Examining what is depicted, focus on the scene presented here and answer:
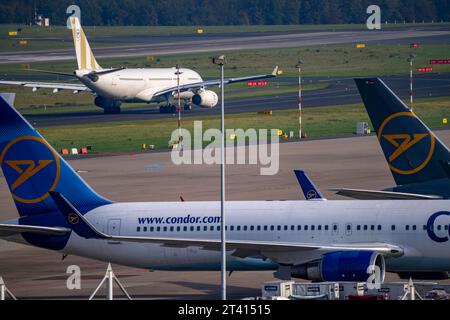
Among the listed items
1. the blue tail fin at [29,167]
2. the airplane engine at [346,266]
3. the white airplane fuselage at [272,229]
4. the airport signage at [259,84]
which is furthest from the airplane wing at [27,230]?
the airport signage at [259,84]

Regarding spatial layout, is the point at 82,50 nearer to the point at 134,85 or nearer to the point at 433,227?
the point at 134,85

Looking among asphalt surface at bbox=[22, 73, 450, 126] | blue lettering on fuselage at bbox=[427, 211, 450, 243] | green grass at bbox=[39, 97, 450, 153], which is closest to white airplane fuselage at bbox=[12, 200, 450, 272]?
blue lettering on fuselage at bbox=[427, 211, 450, 243]

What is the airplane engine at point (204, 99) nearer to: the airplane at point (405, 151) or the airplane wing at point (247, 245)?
the airplane at point (405, 151)

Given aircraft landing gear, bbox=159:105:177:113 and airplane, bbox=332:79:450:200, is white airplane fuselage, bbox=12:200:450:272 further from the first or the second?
aircraft landing gear, bbox=159:105:177:113

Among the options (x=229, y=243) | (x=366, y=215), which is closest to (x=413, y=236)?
(x=366, y=215)

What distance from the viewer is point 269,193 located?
80.6 metres

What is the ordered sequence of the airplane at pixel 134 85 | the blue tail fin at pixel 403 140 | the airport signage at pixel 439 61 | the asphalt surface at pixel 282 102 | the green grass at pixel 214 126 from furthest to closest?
1. the airport signage at pixel 439 61
2. the airplane at pixel 134 85
3. the asphalt surface at pixel 282 102
4. the green grass at pixel 214 126
5. the blue tail fin at pixel 403 140

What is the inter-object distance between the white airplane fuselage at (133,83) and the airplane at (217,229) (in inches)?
3691

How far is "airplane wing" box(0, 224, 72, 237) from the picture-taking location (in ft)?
157

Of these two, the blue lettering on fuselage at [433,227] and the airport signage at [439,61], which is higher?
the airport signage at [439,61]

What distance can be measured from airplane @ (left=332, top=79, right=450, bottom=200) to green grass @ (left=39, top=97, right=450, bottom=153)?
54005 millimetres

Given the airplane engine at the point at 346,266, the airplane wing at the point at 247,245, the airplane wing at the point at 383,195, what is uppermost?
the airplane wing at the point at 383,195

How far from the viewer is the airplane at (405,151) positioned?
52.7 m
